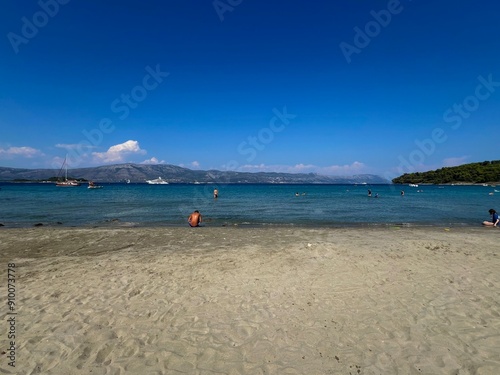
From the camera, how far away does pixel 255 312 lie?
20.9ft

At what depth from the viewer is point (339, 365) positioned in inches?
181

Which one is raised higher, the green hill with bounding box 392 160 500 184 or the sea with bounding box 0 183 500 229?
the green hill with bounding box 392 160 500 184

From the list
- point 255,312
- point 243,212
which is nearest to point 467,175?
point 243,212

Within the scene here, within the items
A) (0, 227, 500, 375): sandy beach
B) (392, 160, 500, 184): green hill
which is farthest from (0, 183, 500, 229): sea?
(392, 160, 500, 184): green hill

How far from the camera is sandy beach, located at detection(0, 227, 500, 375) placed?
15.3 ft

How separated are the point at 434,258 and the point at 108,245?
14900 millimetres

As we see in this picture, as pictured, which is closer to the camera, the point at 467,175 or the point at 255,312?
the point at 255,312

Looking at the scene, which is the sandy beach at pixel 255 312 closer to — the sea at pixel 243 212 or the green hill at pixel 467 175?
the sea at pixel 243 212

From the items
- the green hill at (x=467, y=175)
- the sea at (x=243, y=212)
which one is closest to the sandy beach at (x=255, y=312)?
the sea at (x=243, y=212)

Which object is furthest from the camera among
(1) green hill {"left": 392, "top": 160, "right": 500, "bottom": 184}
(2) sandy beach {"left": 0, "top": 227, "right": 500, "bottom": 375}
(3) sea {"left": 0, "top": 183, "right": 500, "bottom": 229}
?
(1) green hill {"left": 392, "top": 160, "right": 500, "bottom": 184}

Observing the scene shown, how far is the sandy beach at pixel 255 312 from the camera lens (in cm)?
466

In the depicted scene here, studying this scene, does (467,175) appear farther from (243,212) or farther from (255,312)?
(255,312)

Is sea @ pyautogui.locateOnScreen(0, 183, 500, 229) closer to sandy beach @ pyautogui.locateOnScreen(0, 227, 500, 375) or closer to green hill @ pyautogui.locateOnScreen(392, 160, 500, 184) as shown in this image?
sandy beach @ pyautogui.locateOnScreen(0, 227, 500, 375)

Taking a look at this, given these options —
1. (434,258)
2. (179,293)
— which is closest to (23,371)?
(179,293)
